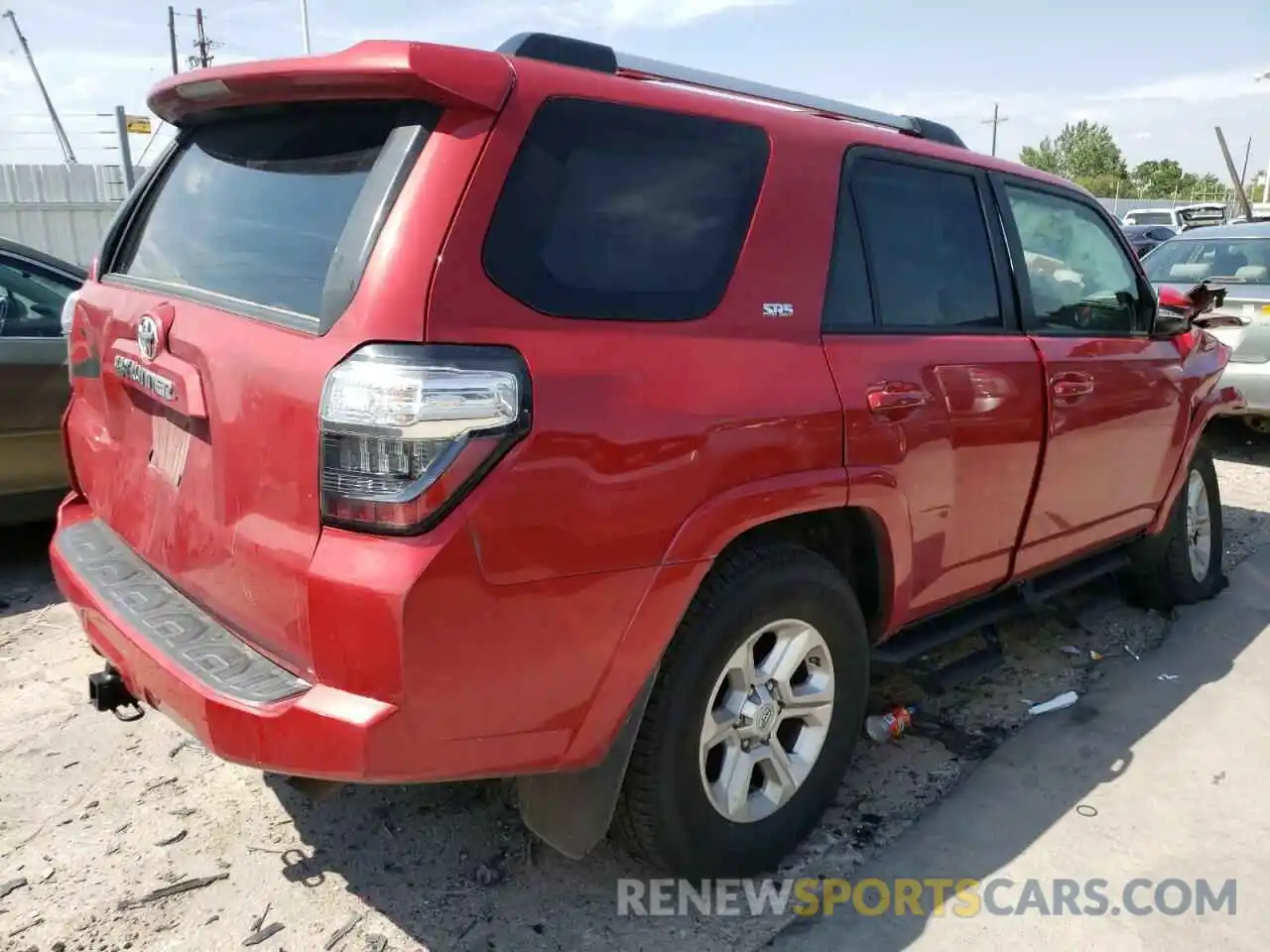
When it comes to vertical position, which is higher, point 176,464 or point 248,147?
point 248,147

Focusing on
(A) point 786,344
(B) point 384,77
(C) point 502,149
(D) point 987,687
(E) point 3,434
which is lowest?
(D) point 987,687

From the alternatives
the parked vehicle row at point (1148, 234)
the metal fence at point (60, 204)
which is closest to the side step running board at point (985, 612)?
the metal fence at point (60, 204)

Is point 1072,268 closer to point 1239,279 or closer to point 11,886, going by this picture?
Answer: point 11,886

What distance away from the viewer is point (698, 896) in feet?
8.53

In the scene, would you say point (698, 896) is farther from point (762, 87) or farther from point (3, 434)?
point (3, 434)

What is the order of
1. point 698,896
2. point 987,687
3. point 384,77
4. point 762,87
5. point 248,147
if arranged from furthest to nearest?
point 987,687 < point 762,87 < point 698,896 < point 248,147 < point 384,77

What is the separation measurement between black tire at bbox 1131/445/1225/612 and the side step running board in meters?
0.32

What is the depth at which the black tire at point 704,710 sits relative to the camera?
232 centimetres

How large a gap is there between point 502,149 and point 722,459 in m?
0.80

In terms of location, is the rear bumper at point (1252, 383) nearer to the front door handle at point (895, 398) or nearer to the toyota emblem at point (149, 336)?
the front door handle at point (895, 398)

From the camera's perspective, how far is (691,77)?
2.65 m

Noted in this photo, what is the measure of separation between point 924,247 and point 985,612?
1.29 metres

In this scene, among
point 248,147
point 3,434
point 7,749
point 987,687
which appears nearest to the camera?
point 248,147

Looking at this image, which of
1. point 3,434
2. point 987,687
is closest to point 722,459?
point 987,687
